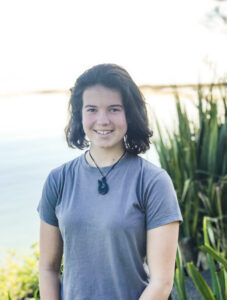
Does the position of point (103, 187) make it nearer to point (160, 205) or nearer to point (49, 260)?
point (160, 205)

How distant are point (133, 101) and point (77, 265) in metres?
0.49

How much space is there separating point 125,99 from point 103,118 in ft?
0.31

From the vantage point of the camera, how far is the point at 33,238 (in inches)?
172

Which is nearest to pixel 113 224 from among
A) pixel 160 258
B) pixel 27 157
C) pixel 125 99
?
pixel 160 258

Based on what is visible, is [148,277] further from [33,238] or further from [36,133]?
[36,133]

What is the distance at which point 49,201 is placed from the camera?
1377mm

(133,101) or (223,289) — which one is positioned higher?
(133,101)

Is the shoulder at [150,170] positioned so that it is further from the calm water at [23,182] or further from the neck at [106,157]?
the calm water at [23,182]

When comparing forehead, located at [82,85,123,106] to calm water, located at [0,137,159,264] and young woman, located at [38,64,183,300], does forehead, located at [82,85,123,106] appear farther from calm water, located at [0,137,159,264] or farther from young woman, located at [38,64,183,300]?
calm water, located at [0,137,159,264]

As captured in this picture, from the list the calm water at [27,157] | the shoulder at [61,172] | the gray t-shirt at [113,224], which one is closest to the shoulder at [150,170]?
the gray t-shirt at [113,224]

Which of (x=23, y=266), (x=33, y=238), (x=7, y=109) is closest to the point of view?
(x=23, y=266)

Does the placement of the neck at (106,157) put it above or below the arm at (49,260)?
above

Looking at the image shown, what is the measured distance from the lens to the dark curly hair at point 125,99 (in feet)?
4.37

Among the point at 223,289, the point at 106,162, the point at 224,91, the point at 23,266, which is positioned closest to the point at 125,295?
the point at 106,162
